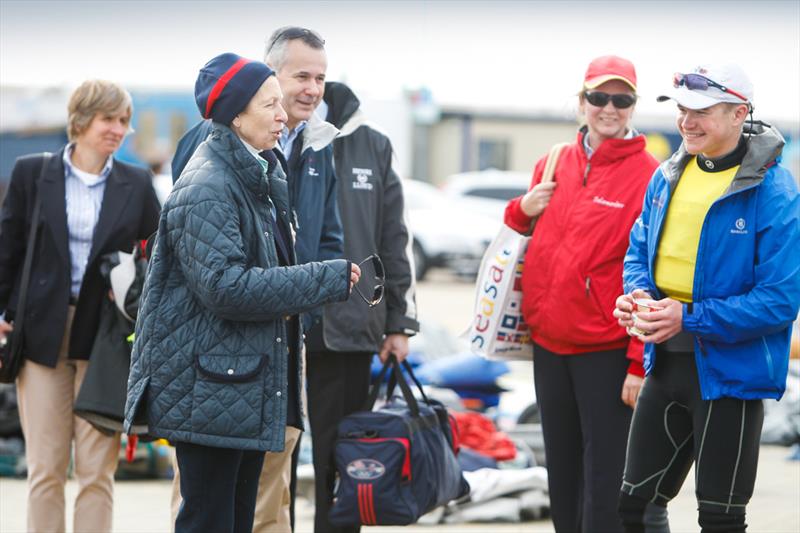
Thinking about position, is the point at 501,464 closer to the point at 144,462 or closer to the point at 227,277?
the point at 144,462

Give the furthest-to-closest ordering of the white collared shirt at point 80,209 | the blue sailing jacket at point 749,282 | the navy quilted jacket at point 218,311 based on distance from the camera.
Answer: the white collared shirt at point 80,209
the blue sailing jacket at point 749,282
the navy quilted jacket at point 218,311

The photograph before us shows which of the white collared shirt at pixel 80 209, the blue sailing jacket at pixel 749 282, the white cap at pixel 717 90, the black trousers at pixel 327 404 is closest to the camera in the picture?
the blue sailing jacket at pixel 749 282

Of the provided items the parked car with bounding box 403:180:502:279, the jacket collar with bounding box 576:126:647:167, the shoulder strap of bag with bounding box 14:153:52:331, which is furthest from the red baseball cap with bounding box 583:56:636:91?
the parked car with bounding box 403:180:502:279

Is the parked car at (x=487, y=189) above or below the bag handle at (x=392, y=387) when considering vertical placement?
below

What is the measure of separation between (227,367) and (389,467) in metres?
1.35

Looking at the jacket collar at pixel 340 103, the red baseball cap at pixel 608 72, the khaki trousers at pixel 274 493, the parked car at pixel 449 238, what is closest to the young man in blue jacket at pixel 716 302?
the red baseball cap at pixel 608 72

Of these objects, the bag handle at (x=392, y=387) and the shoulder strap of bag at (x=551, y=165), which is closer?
the bag handle at (x=392, y=387)

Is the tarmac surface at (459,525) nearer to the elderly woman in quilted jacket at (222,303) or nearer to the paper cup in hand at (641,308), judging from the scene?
the paper cup in hand at (641,308)

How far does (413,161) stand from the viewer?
4031cm

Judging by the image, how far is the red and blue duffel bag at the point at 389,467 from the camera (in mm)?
5105

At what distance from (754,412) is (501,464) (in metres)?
3.46

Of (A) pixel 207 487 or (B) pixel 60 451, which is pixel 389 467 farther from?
(B) pixel 60 451

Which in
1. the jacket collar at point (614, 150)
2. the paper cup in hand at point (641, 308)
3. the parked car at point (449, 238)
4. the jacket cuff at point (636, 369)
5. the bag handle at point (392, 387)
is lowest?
the parked car at point (449, 238)

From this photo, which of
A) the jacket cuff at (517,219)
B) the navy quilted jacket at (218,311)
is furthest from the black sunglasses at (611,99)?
the navy quilted jacket at (218,311)
